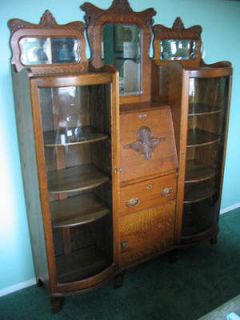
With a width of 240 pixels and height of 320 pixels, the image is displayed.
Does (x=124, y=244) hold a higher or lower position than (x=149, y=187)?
lower

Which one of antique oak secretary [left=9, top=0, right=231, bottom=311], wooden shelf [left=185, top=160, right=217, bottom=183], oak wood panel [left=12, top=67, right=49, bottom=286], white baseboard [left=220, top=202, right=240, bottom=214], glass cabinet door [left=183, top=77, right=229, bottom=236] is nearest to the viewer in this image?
oak wood panel [left=12, top=67, right=49, bottom=286]

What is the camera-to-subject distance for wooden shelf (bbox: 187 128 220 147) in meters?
2.18

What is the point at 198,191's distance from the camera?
2.40 meters

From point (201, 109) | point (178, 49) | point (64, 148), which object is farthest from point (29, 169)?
point (178, 49)

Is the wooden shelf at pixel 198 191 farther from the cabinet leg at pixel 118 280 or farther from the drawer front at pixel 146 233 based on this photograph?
the cabinet leg at pixel 118 280

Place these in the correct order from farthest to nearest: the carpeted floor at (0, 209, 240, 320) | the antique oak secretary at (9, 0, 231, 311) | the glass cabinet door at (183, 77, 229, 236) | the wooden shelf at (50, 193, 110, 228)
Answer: the glass cabinet door at (183, 77, 229, 236), the carpeted floor at (0, 209, 240, 320), the wooden shelf at (50, 193, 110, 228), the antique oak secretary at (9, 0, 231, 311)

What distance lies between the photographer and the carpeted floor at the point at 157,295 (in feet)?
6.24

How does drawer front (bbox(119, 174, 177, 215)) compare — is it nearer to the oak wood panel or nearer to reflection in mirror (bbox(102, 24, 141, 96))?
the oak wood panel

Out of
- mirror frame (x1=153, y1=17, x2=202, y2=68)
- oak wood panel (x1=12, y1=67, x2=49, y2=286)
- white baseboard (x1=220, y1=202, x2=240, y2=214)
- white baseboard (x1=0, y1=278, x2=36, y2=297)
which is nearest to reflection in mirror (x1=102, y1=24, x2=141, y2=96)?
mirror frame (x1=153, y1=17, x2=202, y2=68)

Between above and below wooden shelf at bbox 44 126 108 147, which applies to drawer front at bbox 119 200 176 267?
below

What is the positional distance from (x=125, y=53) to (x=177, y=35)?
0.47 meters

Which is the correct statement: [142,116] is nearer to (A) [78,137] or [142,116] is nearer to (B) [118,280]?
(A) [78,137]

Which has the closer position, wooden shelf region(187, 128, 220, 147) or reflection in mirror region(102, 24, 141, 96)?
reflection in mirror region(102, 24, 141, 96)

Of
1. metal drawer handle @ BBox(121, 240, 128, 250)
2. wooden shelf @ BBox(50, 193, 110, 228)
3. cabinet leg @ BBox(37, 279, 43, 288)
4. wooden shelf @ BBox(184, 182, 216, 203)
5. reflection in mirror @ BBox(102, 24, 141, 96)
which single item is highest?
reflection in mirror @ BBox(102, 24, 141, 96)
